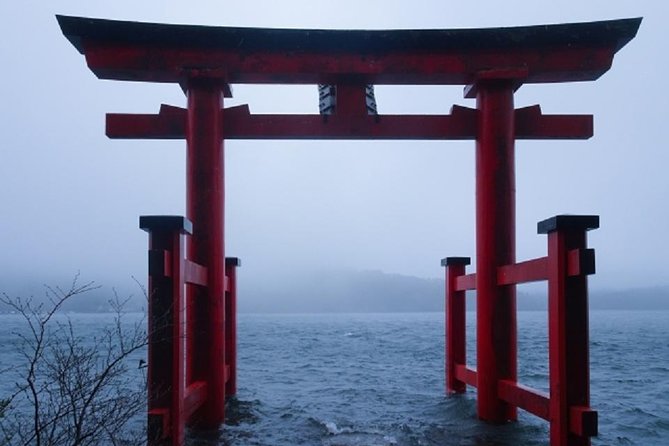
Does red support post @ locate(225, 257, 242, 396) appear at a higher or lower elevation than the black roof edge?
lower

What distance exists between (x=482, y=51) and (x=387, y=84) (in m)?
1.00

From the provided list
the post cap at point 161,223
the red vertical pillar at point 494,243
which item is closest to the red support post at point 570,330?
the red vertical pillar at point 494,243

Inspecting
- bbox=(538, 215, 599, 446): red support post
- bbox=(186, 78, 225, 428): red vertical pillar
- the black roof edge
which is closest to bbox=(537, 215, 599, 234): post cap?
bbox=(538, 215, 599, 446): red support post

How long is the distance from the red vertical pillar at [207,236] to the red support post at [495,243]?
2.49m

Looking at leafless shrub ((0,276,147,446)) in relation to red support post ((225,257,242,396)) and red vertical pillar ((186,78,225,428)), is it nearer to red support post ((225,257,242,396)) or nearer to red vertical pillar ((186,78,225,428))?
red vertical pillar ((186,78,225,428))

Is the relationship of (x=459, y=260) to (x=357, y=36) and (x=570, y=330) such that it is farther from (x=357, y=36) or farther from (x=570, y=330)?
(x=570, y=330)

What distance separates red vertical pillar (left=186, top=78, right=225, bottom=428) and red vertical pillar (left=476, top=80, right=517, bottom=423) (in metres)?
2.49

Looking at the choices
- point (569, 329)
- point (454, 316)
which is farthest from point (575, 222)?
point (454, 316)

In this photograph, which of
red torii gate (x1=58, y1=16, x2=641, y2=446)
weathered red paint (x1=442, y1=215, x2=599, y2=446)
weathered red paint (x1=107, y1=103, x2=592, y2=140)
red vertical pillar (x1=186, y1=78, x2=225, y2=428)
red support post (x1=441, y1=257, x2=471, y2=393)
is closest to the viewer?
weathered red paint (x1=442, y1=215, x2=599, y2=446)

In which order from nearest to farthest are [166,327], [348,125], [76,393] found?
[76,393] < [166,327] < [348,125]

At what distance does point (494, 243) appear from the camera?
6.48 m

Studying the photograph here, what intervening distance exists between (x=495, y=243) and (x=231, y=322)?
12.1 feet

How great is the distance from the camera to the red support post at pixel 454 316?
830cm

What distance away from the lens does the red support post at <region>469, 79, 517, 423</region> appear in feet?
21.0
